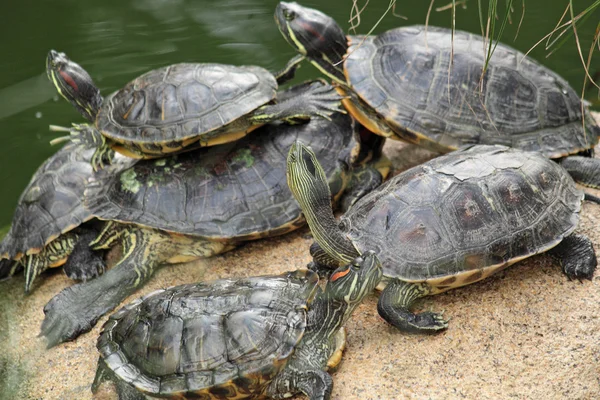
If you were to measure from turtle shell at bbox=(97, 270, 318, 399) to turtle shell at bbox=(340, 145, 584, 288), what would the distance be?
556 mm

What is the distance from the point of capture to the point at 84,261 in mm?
5047

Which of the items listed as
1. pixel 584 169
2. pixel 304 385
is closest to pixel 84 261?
pixel 304 385

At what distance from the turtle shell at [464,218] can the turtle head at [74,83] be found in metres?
2.56

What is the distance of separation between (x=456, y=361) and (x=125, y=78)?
5547 millimetres

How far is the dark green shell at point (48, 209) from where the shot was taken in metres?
5.04

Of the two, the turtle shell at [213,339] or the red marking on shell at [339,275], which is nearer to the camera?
the turtle shell at [213,339]

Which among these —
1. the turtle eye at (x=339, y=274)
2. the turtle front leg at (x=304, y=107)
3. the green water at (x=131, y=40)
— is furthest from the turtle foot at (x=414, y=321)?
the green water at (x=131, y=40)

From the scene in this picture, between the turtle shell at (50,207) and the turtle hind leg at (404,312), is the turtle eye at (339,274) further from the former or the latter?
the turtle shell at (50,207)

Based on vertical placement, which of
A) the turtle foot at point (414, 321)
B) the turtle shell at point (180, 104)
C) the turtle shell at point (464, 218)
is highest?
the turtle shell at point (180, 104)

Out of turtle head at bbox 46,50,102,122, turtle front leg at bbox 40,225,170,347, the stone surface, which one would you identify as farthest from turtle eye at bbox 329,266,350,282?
turtle head at bbox 46,50,102,122

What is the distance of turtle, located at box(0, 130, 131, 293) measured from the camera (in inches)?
198

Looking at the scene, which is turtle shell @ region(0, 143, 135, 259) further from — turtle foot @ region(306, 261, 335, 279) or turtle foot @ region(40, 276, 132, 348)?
turtle foot @ region(306, 261, 335, 279)

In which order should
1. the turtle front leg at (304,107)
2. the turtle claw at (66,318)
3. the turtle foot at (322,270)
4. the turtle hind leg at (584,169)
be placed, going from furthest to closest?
the turtle front leg at (304,107), the turtle hind leg at (584,169), the turtle claw at (66,318), the turtle foot at (322,270)

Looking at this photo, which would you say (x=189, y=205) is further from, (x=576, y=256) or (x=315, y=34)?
(x=576, y=256)
